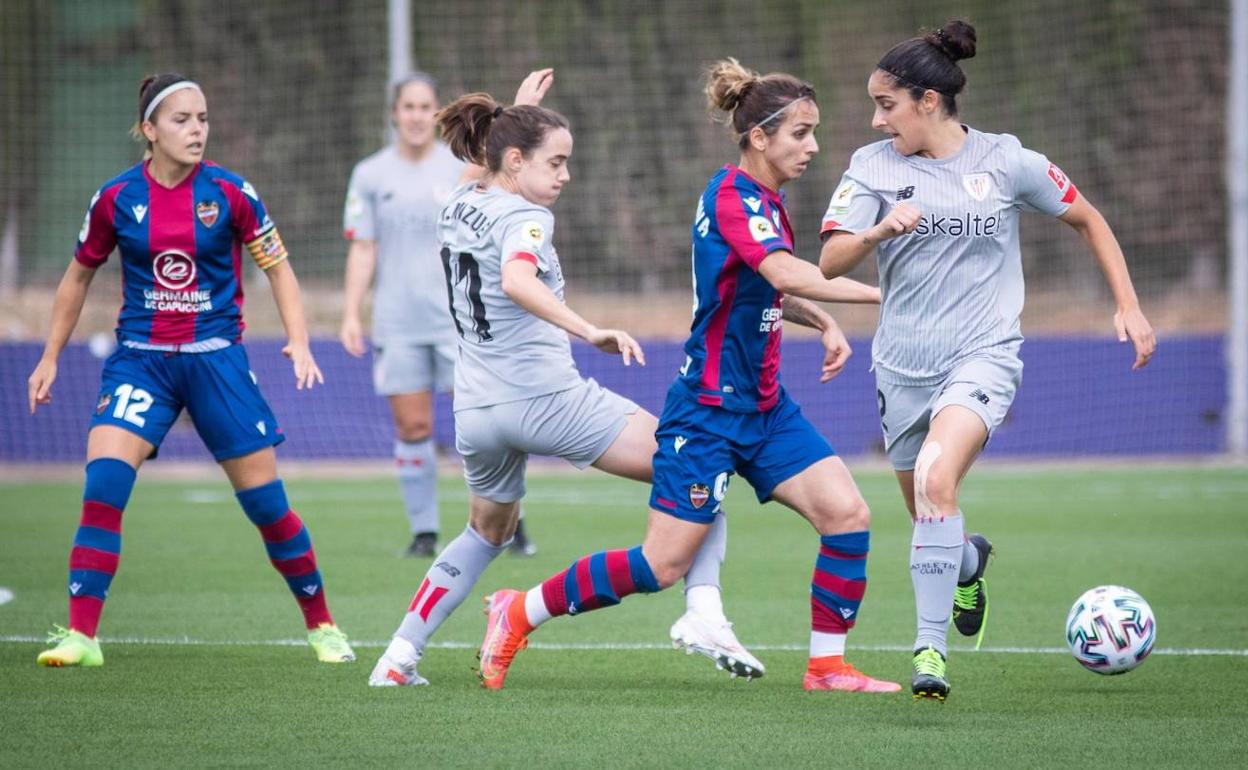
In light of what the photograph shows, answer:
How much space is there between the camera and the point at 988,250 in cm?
553

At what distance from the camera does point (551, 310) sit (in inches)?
198

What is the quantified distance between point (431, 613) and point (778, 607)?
8.22 ft

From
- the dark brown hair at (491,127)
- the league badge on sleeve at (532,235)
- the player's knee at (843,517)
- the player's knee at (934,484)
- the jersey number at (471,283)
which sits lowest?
the player's knee at (843,517)

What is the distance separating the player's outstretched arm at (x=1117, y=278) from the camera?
5.37 meters

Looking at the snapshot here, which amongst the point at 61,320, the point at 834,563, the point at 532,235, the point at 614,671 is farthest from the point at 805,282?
the point at 61,320

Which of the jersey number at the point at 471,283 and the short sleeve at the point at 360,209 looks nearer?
the jersey number at the point at 471,283

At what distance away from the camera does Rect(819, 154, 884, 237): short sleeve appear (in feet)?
17.9

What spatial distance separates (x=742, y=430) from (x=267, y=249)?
6.48ft

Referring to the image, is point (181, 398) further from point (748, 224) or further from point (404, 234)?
point (404, 234)

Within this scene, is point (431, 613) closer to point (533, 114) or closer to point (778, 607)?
point (533, 114)

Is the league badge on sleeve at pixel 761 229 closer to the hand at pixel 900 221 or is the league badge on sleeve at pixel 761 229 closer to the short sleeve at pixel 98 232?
the hand at pixel 900 221

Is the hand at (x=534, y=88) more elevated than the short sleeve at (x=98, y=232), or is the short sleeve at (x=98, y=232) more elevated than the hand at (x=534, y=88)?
the hand at (x=534, y=88)

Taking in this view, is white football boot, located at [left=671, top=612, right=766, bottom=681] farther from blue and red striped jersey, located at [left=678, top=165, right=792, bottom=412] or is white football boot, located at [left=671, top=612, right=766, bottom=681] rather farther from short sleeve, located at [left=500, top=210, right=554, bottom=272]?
short sleeve, located at [left=500, top=210, right=554, bottom=272]

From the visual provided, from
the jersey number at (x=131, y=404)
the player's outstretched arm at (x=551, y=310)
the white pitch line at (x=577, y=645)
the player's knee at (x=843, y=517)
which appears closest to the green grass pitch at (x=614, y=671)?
the white pitch line at (x=577, y=645)
